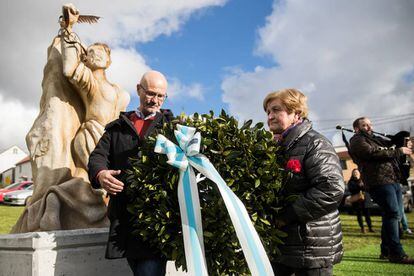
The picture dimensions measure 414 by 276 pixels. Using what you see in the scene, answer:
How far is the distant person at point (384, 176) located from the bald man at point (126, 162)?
3813mm

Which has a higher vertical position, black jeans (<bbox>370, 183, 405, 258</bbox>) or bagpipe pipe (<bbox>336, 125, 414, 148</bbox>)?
bagpipe pipe (<bbox>336, 125, 414, 148</bbox>)

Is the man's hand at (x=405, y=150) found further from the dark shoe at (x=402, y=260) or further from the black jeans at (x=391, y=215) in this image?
the dark shoe at (x=402, y=260)

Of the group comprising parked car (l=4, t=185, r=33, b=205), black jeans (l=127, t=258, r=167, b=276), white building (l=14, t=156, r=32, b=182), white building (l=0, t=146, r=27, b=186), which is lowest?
black jeans (l=127, t=258, r=167, b=276)

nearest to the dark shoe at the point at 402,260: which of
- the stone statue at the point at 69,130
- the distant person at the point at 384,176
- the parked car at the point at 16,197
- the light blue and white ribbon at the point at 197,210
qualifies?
the distant person at the point at 384,176

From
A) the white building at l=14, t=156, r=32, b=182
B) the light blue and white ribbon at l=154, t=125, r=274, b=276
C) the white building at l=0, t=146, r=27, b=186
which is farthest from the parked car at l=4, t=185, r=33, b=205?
the white building at l=0, t=146, r=27, b=186

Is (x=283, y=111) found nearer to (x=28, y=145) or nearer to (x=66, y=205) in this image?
(x=66, y=205)

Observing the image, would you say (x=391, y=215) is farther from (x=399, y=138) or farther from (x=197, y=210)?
(x=197, y=210)

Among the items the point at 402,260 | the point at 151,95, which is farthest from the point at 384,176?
the point at 151,95

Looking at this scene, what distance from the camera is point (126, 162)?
2.80m

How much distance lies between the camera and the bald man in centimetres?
248

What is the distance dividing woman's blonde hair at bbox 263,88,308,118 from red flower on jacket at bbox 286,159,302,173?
41cm

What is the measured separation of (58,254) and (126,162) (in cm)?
95

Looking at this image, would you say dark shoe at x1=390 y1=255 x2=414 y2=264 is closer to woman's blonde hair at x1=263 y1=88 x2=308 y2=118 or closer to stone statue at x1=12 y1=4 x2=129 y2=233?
woman's blonde hair at x1=263 y1=88 x2=308 y2=118

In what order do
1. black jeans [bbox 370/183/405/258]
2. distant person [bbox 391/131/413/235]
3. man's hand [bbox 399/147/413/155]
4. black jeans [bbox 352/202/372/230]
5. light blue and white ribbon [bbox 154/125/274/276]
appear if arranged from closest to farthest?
1. light blue and white ribbon [bbox 154/125/274/276]
2. black jeans [bbox 370/183/405/258]
3. man's hand [bbox 399/147/413/155]
4. distant person [bbox 391/131/413/235]
5. black jeans [bbox 352/202/372/230]
